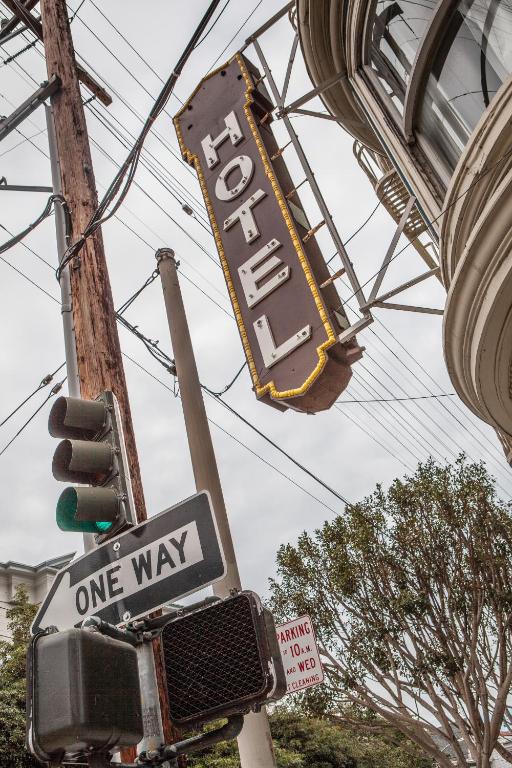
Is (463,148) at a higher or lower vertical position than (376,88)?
lower

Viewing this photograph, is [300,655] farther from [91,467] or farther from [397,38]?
[397,38]

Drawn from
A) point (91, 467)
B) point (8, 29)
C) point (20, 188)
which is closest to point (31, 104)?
point (20, 188)

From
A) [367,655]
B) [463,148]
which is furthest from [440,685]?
[463,148]

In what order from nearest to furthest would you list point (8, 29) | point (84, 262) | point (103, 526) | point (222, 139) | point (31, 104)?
point (103, 526) → point (84, 262) → point (31, 104) → point (8, 29) → point (222, 139)

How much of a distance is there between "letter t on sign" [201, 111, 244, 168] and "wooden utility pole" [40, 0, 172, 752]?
320 centimetres

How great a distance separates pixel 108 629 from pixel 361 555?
1430 cm

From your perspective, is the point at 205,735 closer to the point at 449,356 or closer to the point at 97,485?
the point at 97,485

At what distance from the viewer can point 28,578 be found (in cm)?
2677

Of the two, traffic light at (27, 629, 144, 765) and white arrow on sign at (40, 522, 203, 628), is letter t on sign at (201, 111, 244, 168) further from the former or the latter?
traffic light at (27, 629, 144, 765)

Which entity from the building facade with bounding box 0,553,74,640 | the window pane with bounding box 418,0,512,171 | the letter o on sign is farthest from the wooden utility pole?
the building facade with bounding box 0,553,74,640

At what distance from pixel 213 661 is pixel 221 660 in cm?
6

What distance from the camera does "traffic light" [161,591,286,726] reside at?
2469mm

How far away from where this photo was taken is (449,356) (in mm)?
6434

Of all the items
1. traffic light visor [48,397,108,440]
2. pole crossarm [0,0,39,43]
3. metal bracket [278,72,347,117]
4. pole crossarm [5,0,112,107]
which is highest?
pole crossarm [0,0,39,43]
